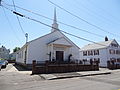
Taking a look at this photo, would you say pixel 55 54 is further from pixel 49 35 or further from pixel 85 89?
pixel 85 89

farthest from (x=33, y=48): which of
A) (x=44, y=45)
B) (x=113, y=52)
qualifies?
(x=113, y=52)

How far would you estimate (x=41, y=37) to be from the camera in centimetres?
2152

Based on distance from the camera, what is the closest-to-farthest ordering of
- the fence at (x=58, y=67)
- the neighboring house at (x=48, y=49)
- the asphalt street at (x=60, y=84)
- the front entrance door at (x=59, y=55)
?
the asphalt street at (x=60, y=84)
the fence at (x=58, y=67)
the neighboring house at (x=48, y=49)
the front entrance door at (x=59, y=55)

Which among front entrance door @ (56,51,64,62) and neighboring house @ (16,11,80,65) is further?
front entrance door @ (56,51,64,62)

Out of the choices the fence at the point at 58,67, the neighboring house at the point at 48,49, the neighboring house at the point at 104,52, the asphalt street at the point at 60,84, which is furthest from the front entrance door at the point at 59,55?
the neighboring house at the point at 104,52

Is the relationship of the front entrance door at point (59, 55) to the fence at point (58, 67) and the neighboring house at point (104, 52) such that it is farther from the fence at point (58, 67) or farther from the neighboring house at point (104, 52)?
the neighboring house at point (104, 52)

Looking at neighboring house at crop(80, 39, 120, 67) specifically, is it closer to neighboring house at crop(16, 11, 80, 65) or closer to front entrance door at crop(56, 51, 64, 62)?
neighboring house at crop(16, 11, 80, 65)

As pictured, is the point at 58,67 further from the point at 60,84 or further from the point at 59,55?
the point at 60,84

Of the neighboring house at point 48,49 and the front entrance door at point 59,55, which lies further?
the front entrance door at point 59,55

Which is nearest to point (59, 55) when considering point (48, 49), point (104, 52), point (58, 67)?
Result: point (48, 49)

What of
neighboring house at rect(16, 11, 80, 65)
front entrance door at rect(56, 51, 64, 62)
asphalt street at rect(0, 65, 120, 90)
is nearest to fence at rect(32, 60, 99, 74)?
neighboring house at rect(16, 11, 80, 65)

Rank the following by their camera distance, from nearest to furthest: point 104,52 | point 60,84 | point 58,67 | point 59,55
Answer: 1. point 60,84
2. point 58,67
3. point 59,55
4. point 104,52

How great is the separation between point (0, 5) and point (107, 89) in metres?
9.79

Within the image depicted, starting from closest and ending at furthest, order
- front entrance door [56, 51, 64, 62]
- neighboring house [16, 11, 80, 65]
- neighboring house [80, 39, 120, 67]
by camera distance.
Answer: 1. neighboring house [16, 11, 80, 65]
2. front entrance door [56, 51, 64, 62]
3. neighboring house [80, 39, 120, 67]
